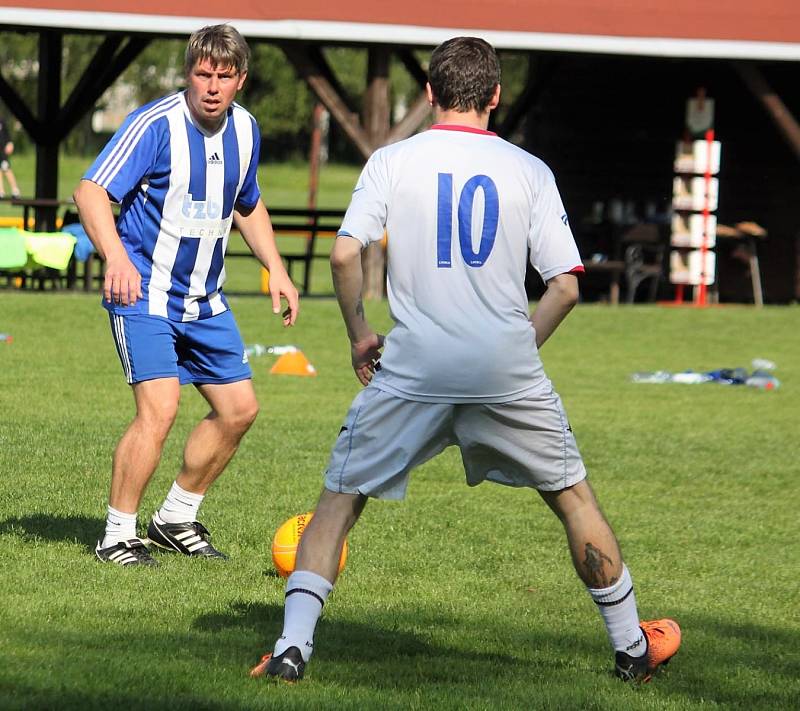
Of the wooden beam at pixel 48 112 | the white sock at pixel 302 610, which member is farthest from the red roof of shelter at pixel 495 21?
the white sock at pixel 302 610

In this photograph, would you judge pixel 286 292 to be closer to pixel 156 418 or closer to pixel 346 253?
pixel 156 418

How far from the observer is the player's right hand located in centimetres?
565

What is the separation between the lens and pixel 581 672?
16.1 ft

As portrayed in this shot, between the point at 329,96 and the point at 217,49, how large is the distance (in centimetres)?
1226

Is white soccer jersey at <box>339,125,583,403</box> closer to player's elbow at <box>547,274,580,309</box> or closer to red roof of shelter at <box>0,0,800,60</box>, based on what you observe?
player's elbow at <box>547,274,580,309</box>

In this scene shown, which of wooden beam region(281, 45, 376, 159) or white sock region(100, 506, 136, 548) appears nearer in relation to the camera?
white sock region(100, 506, 136, 548)

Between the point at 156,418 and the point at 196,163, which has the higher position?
the point at 196,163

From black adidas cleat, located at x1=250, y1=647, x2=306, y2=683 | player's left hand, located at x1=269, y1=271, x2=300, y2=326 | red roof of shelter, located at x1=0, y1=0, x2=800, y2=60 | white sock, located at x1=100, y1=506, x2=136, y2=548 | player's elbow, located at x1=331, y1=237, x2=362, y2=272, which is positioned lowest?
white sock, located at x1=100, y1=506, x2=136, y2=548

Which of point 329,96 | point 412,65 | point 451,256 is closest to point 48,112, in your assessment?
point 329,96

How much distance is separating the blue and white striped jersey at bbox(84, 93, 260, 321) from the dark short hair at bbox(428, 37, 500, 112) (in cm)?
171

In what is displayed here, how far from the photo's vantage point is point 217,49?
5805 mm

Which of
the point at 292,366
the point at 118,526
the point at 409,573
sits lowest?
the point at 292,366

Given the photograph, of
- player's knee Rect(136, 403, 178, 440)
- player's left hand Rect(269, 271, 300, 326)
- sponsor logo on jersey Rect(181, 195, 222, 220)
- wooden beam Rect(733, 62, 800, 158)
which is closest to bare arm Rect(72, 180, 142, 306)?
sponsor logo on jersey Rect(181, 195, 222, 220)

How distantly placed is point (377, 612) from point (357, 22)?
41.4 ft
